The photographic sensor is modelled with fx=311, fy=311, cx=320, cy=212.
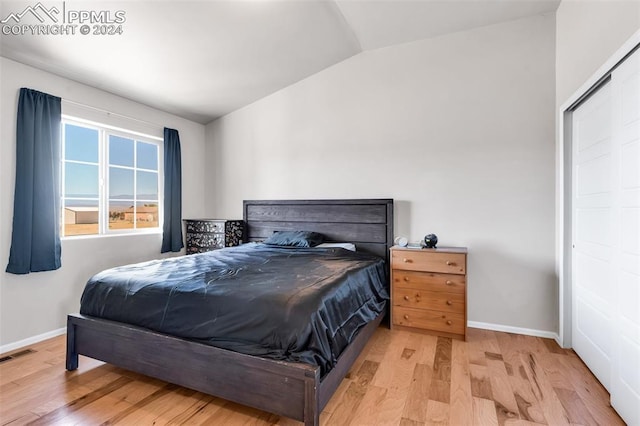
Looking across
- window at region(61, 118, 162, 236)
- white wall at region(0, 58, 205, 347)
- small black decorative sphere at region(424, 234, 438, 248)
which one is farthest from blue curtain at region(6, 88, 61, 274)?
small black decorative sphere at region(424, 234, 438, 248)

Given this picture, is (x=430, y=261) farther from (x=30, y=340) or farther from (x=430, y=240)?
(x=30, y=340)

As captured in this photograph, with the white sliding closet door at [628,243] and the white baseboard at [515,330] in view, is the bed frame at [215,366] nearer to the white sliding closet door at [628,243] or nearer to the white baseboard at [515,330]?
the white baseboard at [515,330]

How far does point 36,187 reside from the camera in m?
2.71

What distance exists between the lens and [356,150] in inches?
142

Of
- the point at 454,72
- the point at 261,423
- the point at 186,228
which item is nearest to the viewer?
the point at 261,423

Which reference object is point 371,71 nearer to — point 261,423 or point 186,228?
point 186,228

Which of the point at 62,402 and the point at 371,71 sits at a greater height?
the point at 371,71

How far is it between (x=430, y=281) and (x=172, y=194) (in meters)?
3.27

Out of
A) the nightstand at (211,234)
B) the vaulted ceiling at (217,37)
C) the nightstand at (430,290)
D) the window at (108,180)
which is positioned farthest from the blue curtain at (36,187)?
the nightstand at (430,290)

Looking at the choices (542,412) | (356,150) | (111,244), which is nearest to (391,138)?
(356,150)

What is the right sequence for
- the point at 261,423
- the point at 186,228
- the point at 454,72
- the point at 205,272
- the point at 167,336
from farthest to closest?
the point at 186,228, the point at 454,72, the point at 205,272, the point at 167,336, the point at 261,423

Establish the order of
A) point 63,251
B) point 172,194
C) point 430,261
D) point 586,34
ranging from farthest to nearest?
point 172,194 → point 63,251 → point 430,261 → point 586,34

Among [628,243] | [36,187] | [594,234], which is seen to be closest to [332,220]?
[594,234]

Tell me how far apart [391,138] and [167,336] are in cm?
279
